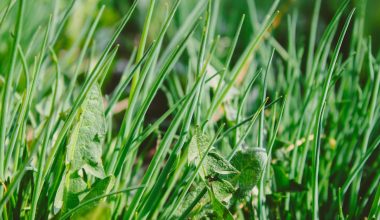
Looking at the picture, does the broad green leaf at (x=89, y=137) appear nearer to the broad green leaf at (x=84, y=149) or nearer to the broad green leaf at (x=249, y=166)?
the broad green leaf at (x=84, y=149)

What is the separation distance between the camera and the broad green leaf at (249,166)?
365 mm

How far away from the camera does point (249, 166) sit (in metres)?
0.37

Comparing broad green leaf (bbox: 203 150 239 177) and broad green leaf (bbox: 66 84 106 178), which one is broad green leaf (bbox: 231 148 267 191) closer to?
broad green leaf (bbox: 203 150 239 177)

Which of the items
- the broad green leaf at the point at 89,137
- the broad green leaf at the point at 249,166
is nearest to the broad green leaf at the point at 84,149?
the broad green leaf at the point at 89,137

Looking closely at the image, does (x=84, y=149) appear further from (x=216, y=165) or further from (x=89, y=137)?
(x=216, y=165)

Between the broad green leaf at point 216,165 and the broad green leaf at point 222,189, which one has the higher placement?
the broad green leaf at point 216,165

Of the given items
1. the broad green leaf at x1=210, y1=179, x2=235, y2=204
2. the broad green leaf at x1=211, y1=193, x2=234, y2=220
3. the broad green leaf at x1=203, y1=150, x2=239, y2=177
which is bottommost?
the broad green leaf at x1=211, y1=193, x2=234, y2=220

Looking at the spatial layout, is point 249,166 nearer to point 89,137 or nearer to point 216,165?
point 216,165

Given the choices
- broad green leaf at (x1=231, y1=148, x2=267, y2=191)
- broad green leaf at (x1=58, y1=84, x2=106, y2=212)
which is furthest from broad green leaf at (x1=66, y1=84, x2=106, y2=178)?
broad green leaf at (x1=231, y1=148, x2=267, y2=191)

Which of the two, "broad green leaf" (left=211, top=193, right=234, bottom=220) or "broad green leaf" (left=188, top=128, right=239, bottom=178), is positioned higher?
"broad green leaf" (left=188, top=128, right=239, bottom=178)

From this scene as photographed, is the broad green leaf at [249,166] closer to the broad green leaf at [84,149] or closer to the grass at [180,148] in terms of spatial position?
the grass at [180,148]

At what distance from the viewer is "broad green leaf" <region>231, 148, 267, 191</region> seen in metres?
0.36

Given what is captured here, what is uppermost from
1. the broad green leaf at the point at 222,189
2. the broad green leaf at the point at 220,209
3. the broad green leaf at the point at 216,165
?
the broad green leaf at the point at 216,165

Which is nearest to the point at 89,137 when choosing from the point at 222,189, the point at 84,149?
the point at 84,149
